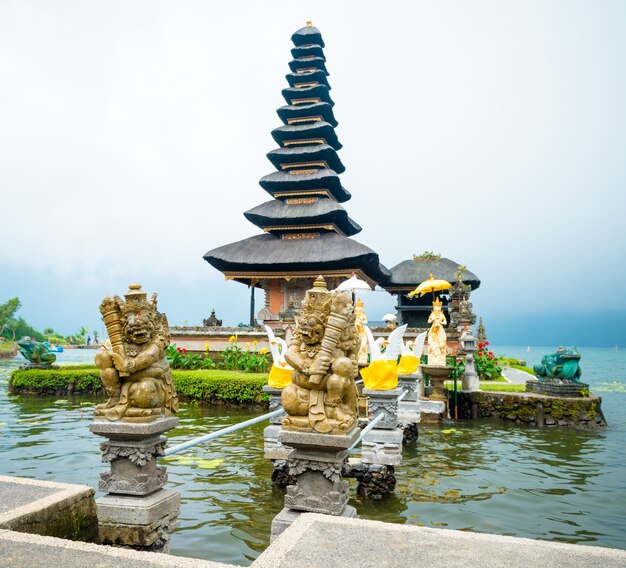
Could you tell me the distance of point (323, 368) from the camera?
11.8ft

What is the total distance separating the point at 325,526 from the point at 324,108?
100 ft

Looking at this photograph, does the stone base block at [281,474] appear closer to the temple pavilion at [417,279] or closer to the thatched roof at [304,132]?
the temple pavilion at [417,279]

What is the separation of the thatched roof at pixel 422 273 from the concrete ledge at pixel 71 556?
2847 centimetres

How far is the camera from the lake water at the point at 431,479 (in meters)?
5.38

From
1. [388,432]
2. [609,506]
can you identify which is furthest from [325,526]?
[609,506]

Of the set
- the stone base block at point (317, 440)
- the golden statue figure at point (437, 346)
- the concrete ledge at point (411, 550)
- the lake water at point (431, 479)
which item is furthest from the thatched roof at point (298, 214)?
the concrete ledge at point (411, 550)

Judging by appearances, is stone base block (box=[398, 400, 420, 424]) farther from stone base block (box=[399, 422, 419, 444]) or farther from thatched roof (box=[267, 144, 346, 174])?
thatched roof (box=[267, 144, 346, 174])

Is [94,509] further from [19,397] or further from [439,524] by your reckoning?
[19,397]

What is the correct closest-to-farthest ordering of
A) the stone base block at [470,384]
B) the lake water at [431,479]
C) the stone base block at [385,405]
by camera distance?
1. the lake water at [431,479]
2. the stone base block at [385,405]
3. the stone base block at [470,384]

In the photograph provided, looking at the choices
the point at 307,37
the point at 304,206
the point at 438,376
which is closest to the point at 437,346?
the point at 438,376

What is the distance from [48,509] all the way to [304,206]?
24572 mm

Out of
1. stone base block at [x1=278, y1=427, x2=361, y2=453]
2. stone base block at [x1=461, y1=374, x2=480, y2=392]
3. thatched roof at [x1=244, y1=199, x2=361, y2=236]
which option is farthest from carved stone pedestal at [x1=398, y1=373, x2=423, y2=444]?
thatched roof at [x1=244, y1=199, x2=361, y2=236]

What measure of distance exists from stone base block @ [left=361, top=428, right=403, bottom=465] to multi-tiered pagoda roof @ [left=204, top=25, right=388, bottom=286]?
17.2m

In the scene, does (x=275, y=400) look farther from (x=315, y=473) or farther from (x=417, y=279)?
(x=417, y=279)
